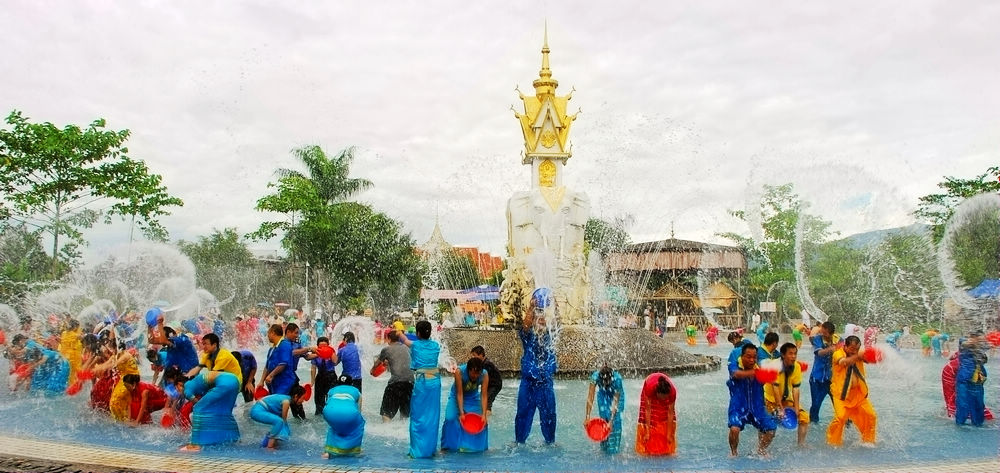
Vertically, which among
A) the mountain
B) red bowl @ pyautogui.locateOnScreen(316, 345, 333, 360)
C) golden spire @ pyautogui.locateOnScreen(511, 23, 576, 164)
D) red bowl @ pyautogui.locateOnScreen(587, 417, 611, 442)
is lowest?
red bowl @ pyautogui.locateOnScreen(587, 417, 611, 442)

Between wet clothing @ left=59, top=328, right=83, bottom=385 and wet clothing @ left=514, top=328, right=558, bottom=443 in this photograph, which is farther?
wet clothing @ left=59, top=328, right=83, bottom=385

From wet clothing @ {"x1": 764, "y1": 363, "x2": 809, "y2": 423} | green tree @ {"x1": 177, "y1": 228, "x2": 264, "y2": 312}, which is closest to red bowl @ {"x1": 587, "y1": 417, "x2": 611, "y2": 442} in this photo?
wet clothing @ {"x1": 764, "y1": 363, "x2": 809, "y2": 423}

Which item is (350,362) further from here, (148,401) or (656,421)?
(656,421)

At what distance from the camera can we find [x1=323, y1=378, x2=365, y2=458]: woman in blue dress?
777 cm

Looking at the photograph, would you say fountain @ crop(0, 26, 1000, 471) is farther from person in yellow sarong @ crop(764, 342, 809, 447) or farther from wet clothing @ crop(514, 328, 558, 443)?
wet clothing @ crop(514, 328, 558, 443)

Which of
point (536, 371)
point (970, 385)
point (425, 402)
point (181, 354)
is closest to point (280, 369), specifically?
point (181, 354)

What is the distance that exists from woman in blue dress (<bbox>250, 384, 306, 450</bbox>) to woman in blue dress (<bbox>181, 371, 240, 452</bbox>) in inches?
12.2

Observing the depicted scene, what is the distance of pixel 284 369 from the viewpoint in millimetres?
9336

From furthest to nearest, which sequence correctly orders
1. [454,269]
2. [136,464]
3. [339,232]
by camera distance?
1. [454,269]
2. [339,232]
3. [136,464]

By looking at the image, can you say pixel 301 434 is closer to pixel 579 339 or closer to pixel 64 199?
pixel 579 339

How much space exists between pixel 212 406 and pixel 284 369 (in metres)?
1.18

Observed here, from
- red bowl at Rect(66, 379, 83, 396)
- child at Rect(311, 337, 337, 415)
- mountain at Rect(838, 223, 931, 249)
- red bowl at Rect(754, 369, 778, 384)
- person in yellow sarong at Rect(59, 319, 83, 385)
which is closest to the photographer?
red bowl at Rect(754, 369, 778, 384)

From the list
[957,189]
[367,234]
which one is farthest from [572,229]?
[367,234]

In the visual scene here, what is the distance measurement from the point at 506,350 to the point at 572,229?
6.01 meters
